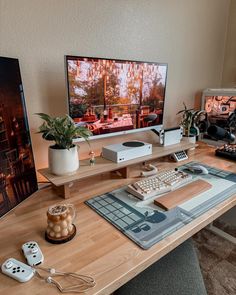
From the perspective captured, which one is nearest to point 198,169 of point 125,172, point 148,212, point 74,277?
point 125,172

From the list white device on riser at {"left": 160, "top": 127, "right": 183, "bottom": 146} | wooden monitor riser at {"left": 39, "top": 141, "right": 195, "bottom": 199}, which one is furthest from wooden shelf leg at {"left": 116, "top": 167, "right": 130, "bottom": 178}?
white device on riser at {"left": 160, "top": 127, "right": 183, "bottom": 146}

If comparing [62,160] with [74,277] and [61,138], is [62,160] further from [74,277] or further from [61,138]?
[74,277]

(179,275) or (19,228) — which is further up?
(19,228)

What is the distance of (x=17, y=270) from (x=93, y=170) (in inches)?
23.1

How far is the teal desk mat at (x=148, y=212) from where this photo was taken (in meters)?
0.80

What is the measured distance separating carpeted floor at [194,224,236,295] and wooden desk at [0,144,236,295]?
2.20ft

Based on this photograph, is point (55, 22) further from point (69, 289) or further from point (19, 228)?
point (69, 289)

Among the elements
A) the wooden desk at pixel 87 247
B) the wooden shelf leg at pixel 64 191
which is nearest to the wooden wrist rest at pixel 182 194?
the wooden desk at pixel 87 247

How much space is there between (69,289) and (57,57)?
1.06m

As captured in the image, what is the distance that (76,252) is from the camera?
0.72m

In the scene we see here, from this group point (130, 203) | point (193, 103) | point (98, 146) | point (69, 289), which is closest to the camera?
point (69, 289)

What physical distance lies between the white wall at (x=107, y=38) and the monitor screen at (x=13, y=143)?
0.16m

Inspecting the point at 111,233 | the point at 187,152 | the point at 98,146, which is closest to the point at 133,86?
the point at 98,146

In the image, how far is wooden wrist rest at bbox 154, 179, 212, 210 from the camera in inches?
38.4
